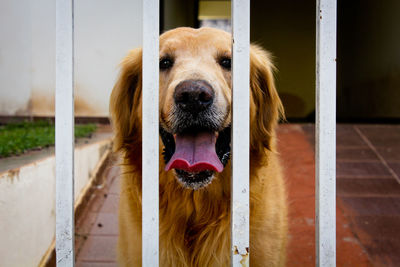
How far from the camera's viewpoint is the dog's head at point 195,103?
58.7 inches

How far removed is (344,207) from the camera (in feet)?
8.84

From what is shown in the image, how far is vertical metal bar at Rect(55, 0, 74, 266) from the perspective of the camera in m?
1.05

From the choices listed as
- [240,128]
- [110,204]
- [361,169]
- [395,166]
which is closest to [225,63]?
[240,128]

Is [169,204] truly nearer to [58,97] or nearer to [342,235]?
[58,97]

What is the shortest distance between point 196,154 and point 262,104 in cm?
69

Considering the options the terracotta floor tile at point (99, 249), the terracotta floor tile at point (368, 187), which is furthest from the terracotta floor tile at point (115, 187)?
the terracotta floor tile at point (368, 187)

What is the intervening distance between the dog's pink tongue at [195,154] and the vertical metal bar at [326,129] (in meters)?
0.48

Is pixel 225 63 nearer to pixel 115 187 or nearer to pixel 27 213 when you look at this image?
pixel 27 213

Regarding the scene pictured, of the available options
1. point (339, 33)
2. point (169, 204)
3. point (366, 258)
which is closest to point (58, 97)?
point (169, 204)

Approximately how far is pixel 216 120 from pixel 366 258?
4.40ft

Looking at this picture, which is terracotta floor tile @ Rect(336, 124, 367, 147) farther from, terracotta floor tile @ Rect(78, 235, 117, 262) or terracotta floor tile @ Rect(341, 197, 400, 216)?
terracotta floor tile @ Rect(78, 235, 117, 262)

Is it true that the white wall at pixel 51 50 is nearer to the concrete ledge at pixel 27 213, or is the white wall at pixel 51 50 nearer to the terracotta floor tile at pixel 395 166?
the concrete ledge at pixel 27 213

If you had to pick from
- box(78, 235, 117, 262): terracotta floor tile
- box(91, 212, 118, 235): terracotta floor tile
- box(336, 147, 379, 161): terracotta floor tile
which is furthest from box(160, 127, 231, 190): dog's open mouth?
box(336, 147, 379, 161): terracotta floor tile

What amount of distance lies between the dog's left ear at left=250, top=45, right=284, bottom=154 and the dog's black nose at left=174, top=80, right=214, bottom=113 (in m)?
0.52
